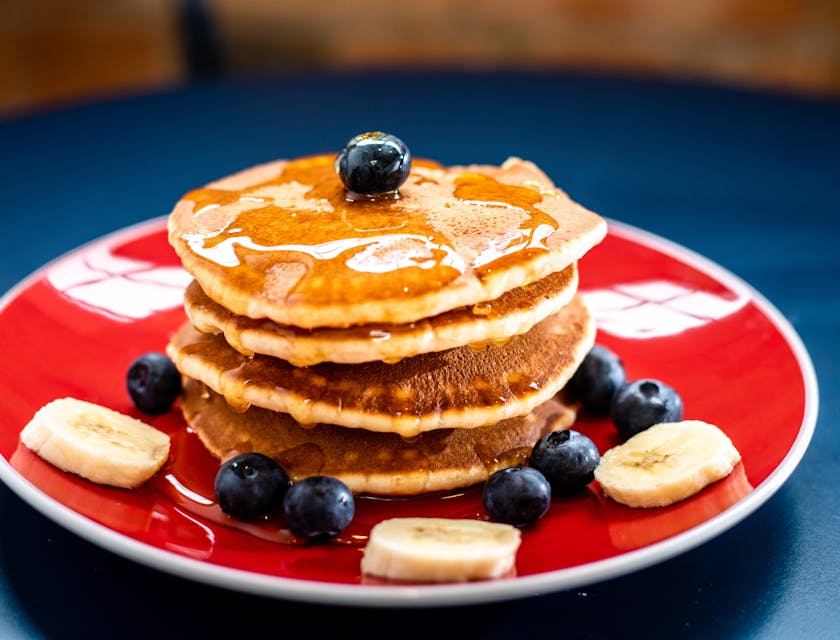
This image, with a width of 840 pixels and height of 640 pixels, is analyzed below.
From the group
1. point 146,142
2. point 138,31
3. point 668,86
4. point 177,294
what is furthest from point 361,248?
point 138,31

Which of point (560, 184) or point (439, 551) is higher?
point (439, 551)

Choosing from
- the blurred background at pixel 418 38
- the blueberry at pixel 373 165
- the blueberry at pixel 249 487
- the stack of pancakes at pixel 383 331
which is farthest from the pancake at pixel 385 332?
the blurred background at pixel 418 38

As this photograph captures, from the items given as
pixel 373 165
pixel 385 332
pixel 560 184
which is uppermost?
pixel 373 165

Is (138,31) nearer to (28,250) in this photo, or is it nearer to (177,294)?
(28,250)

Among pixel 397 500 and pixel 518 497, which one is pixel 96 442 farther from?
pixel 518 497

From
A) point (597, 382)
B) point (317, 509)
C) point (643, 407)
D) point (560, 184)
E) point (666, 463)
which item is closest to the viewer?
point (317, 509)

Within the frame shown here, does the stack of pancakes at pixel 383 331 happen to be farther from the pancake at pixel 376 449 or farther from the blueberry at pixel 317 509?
the blueberry at pixel 317 509

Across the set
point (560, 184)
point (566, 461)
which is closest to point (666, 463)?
point (566, 461)
